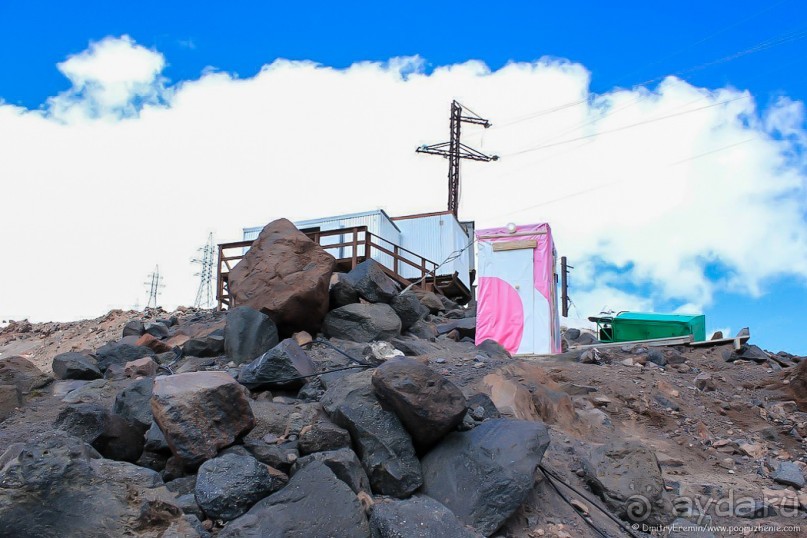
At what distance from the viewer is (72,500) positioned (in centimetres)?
442

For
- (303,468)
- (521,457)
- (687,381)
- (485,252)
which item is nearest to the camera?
(303,468)

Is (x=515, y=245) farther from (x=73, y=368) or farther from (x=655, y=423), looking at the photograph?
(x=73, y=368)

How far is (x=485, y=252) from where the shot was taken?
1281 cm

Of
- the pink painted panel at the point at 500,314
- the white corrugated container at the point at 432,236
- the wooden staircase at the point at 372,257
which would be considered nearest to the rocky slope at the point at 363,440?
the pink painted panel at the point at 500,314

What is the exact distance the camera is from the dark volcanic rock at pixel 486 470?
17.8 ft

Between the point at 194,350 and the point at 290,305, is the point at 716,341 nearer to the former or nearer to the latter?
the point at 290,305

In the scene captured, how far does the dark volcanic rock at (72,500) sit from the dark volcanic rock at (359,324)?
5475mm

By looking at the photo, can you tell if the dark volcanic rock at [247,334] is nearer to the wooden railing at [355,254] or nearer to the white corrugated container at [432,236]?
the wooden railing at [355,254]

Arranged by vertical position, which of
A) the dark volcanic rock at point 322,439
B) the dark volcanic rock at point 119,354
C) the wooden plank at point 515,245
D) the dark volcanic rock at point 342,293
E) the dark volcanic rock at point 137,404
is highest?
the wooden plank at point 515,245

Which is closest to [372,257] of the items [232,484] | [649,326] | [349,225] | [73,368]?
[349,225]

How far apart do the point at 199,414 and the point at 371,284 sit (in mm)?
6160

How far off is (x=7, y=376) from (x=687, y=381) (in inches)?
365

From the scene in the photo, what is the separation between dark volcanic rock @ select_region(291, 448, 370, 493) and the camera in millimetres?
5316

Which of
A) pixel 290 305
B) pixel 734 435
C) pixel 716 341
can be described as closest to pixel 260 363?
pixel 290 305
